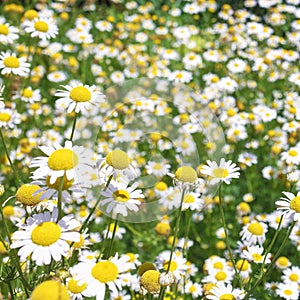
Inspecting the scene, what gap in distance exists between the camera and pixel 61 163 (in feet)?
3.20

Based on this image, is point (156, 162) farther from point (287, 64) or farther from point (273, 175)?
point (287, 64)

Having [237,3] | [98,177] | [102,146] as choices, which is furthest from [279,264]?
[237,3]

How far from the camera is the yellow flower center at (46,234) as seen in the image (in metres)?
0.88

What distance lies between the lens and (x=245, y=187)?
2.50m

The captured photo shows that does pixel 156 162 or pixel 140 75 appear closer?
pixel 156 162

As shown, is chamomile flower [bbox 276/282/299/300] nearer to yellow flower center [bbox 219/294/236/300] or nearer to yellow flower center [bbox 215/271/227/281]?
yellow flower center [bbox 215/271/227/281]

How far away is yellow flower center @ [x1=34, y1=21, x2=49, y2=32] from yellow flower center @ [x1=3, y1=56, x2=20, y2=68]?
1.25 feet

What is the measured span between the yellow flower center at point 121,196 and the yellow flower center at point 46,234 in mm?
184

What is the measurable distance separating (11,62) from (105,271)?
1150 mm

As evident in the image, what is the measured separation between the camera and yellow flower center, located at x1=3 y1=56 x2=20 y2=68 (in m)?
1.85

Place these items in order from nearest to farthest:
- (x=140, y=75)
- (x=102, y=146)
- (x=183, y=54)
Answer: (x=102, y=146), (x=140, y=75), (x=183, y=54)

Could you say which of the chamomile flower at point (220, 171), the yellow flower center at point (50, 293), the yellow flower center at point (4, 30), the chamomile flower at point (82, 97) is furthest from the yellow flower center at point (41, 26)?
the yellow flower center at point (50, 293)

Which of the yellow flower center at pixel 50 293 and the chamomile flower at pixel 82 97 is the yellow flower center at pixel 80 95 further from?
the yellow flower center at pixel 50 293

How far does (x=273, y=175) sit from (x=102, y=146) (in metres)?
0.77
